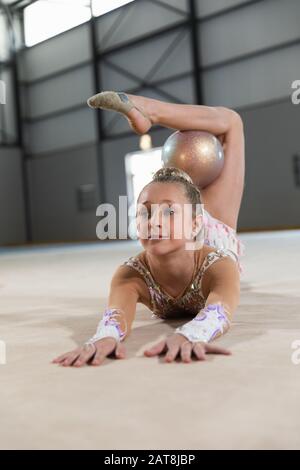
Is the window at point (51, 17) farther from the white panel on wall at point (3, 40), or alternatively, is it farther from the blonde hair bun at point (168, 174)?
the blonde hair bun at point (168, 174)

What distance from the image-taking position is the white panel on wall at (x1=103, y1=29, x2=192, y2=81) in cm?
1217

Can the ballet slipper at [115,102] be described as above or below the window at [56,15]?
below

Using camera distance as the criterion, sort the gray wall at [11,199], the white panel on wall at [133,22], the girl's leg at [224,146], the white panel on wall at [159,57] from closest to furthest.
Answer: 1. the girl's leg at [224,146]
2. the white panel on wall at [159,57]
3. the white panel on wall at [133,22]
4. the gray wall at [11,199]

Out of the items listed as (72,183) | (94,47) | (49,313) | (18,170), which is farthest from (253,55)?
(49,313)

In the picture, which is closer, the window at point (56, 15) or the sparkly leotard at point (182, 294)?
the sparkly leotard at point (182, 294)

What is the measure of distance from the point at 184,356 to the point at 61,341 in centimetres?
50

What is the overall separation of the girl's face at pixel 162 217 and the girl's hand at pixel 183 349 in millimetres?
258

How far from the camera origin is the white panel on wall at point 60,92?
1391cm

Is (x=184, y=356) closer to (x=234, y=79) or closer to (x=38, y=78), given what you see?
(x=234, y=79)

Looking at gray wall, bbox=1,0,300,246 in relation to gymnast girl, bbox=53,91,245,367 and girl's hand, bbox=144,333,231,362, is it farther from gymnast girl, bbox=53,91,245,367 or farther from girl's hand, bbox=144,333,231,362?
girl's hand, bbox=144,333,231,362

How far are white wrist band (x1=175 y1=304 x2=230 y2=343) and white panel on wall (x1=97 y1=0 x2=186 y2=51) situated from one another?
11539 millimetres

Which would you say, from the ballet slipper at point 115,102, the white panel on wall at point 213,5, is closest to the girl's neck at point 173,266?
the ballet slipper at point 115,102

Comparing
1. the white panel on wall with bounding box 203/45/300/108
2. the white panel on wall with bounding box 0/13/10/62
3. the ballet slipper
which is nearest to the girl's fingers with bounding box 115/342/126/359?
the ballet slipper

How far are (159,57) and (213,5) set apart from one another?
1.55m
